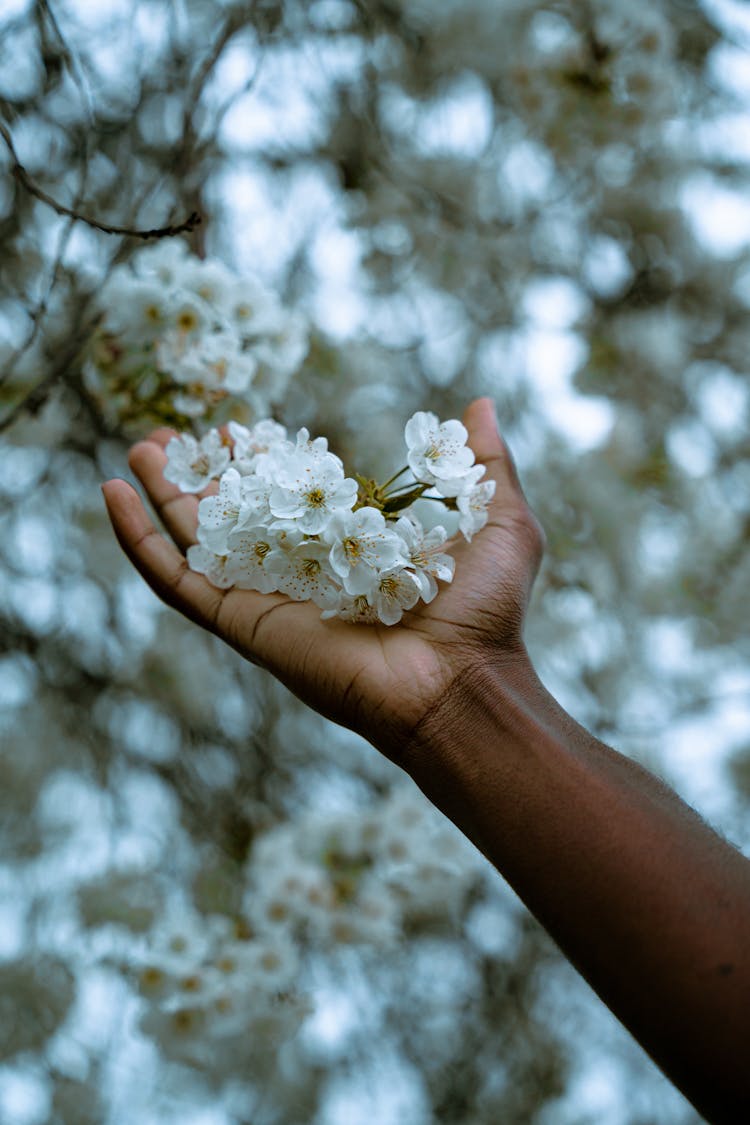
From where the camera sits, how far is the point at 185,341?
173 cm

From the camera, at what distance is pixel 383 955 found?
10.9ft

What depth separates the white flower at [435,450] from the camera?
4.21ft

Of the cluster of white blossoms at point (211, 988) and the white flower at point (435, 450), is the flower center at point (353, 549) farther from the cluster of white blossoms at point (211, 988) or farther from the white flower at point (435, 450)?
the cluster of white blossoms at point (211, 988)

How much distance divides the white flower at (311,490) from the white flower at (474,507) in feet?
0.60

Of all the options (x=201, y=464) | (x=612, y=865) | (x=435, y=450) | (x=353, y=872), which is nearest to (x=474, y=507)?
(x=435, y=450)

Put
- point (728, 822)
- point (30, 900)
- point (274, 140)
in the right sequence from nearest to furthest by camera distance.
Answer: point (274, 140) → point (30, 900) → point (728, 822)

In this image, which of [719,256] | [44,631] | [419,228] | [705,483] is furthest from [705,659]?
[44,631]

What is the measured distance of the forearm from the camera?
2.79 ft

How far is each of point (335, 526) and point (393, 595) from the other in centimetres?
13

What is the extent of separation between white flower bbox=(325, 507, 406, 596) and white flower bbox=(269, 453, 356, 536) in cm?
2

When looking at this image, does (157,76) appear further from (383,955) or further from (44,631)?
(383,955)

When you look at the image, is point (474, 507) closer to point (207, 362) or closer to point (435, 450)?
point (435, 450)

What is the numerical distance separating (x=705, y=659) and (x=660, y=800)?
2659 mm

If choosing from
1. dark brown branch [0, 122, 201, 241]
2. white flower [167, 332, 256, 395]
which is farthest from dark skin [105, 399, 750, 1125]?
dark brown branch [0, 122, 201, 241]
